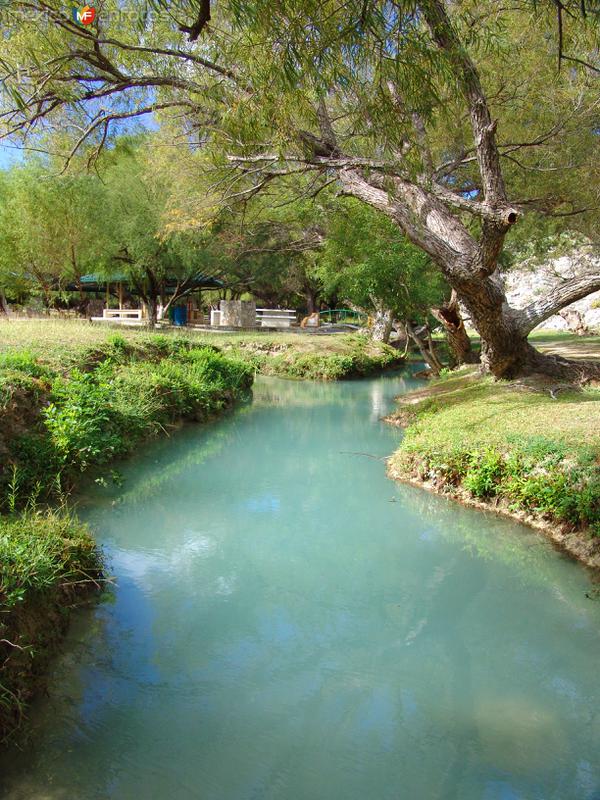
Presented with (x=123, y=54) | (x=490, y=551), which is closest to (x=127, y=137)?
(x=123, y=54)

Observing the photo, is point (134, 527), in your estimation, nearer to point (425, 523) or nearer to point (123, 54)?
point (425, 523)

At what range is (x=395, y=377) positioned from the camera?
23500 millimetres

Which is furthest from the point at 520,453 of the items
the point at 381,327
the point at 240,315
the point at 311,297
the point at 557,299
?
the point at 311,297

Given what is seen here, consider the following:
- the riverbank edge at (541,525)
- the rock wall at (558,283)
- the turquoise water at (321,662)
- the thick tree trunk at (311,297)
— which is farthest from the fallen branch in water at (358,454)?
the thick tree trunk at (311,297)

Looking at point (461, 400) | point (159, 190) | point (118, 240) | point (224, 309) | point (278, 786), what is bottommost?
point (278, 786)

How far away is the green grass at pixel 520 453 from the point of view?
6660 millimetres

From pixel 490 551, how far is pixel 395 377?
17.1 meters

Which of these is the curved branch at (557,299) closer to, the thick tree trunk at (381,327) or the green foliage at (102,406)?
the green foliage at (102,406)

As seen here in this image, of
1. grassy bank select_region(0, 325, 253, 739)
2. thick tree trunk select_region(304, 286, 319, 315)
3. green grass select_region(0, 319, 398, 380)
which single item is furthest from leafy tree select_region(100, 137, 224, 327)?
thick tree trunk select_region(304, 286, 319, 315)

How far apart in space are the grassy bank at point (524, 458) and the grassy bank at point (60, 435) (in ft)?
14.5

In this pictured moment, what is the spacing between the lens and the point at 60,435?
25.7ft

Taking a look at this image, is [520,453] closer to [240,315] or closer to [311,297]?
[240,315]

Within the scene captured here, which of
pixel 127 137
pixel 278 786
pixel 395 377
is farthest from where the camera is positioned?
pixel 395 377

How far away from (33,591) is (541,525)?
525cm
